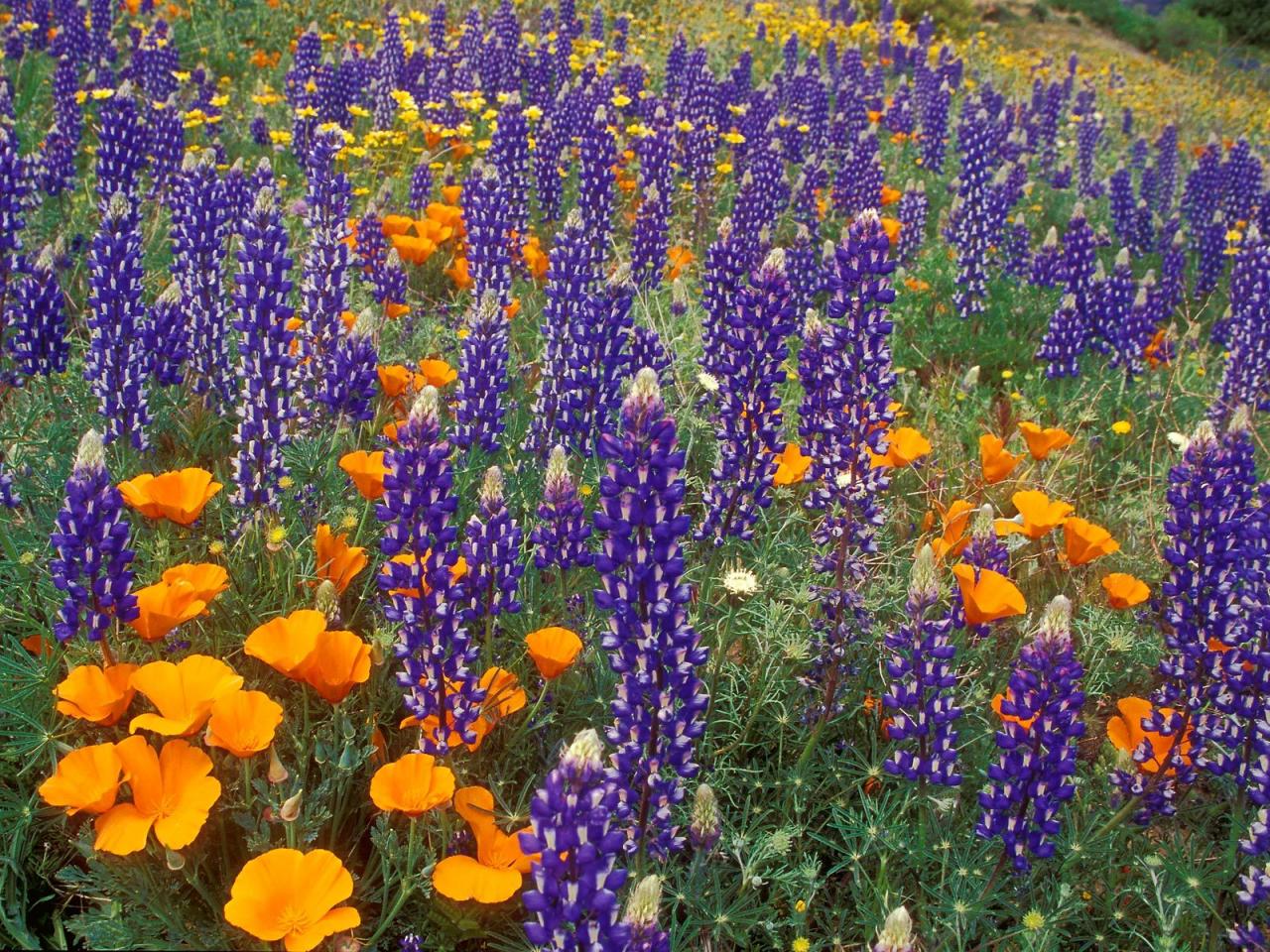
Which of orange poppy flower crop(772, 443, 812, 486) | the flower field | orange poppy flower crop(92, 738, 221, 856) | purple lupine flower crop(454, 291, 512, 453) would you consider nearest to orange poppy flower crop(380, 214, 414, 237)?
the flower field

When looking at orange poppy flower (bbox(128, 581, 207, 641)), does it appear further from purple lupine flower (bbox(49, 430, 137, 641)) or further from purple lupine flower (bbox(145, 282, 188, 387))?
purple lupine flower (bbox(145, 282, 188, 387))

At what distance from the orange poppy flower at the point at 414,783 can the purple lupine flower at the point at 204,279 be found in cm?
187

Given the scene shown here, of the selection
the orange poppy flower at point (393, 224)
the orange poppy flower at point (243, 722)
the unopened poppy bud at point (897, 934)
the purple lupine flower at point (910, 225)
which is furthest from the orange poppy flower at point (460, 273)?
the unopened poppy bud at point (897, 934)

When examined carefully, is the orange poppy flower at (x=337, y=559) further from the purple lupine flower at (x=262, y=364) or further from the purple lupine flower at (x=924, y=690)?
the purple lupine flower at (x=924, y=690)

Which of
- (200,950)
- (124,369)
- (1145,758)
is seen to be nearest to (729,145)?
(124,369)

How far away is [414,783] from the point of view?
2.19 meters

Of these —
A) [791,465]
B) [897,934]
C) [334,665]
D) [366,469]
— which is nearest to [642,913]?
[897,934]

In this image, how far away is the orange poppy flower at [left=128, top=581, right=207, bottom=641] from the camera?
7.55ft

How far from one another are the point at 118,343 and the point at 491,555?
1.52 m

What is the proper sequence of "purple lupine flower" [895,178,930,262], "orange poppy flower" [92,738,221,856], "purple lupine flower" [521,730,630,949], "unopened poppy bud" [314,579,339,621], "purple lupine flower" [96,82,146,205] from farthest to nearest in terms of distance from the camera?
"purple lupine flower" [895,178,930,262] → "purple lupine flower" [96,82,146,205] → "unopened poppy bud" [314,579,339,621] → "orange poppy flower" [92,738,221,856] → "purple lupine flower" [521,730,630,949]

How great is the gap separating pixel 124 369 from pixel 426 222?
1915 millimetres

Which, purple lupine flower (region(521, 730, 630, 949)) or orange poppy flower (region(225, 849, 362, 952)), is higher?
purple lupine flower (region(521, 730, 630, 949))

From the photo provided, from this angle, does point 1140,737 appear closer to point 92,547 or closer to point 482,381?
point 482,381

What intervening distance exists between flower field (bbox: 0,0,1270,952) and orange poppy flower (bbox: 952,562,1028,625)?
0.05 ft
